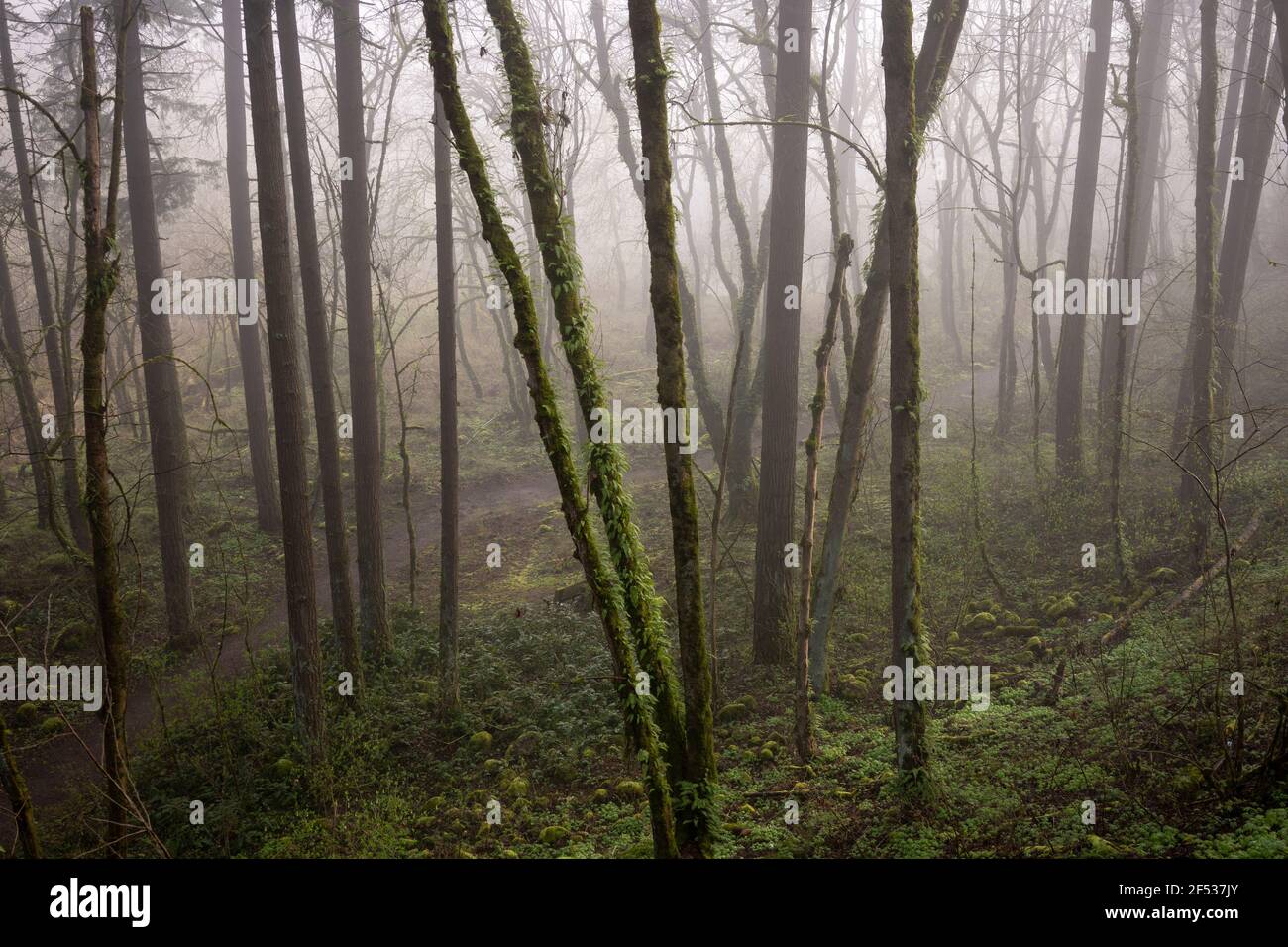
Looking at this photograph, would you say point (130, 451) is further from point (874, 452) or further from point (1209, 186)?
point (1209, 186)

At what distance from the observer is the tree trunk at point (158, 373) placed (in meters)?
10.6

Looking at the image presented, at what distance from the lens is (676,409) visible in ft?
15.7

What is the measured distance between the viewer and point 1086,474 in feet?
43.9

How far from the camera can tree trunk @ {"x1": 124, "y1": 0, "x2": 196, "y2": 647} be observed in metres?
10.6

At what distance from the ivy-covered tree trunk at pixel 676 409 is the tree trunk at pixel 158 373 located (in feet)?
28.2

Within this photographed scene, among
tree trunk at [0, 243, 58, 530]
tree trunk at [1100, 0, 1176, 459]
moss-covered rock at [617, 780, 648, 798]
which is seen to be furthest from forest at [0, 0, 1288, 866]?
tree trunk at [1100, 0, 1176, 459]

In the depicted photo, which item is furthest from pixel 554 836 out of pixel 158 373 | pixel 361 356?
pixel 158 373

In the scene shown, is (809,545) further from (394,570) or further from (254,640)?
(394,570)

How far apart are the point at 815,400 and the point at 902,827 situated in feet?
11.7

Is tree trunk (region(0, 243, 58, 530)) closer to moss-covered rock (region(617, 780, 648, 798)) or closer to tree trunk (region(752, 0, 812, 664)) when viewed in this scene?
moss-covered rock (region(617, 780, 648, 798))

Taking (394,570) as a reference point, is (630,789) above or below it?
below

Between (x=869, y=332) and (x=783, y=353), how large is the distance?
113 inches

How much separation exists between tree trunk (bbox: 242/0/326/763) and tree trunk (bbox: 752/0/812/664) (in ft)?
16.5

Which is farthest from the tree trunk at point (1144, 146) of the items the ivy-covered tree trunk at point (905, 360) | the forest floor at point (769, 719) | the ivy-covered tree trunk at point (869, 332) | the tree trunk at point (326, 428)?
the tree trunk at point (326, 428)
